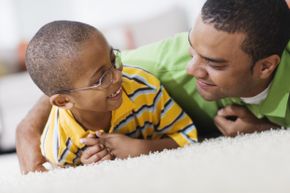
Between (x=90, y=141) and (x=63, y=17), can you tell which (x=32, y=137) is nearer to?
(x=90, y=141)

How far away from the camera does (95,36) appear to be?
0.91 m

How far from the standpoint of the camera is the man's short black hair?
890 mm

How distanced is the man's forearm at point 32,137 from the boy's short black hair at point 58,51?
8.4 inches

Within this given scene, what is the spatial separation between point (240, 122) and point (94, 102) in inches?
13.3

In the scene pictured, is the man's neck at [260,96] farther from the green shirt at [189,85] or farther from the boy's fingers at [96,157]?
the boy's fingers at [96,157]

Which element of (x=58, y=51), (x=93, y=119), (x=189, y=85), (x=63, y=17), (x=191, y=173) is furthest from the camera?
(x=63, y=17)

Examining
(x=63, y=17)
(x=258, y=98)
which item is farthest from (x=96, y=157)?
(x=63, y=17)

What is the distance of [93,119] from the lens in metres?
1.02

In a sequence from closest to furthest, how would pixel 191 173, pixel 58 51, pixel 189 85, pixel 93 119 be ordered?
1. pixel 191 173
2. pixel 58 51
3. pixel 93 119
4. pixel 189 85

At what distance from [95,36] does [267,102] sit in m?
0.39

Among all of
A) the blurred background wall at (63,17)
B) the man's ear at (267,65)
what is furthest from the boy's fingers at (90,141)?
the blurred background wall at (63,17)

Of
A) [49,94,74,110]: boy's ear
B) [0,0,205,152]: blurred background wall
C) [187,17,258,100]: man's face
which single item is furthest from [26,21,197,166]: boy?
[0,0,205,152]: blurred background wall

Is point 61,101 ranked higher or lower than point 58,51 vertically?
lower

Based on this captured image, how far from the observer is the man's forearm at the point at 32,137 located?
3.48ft
